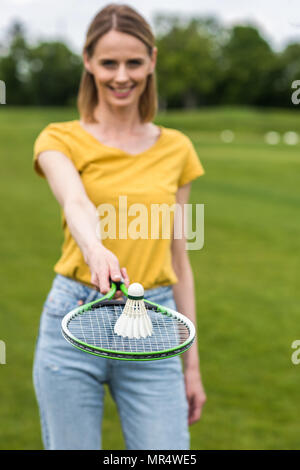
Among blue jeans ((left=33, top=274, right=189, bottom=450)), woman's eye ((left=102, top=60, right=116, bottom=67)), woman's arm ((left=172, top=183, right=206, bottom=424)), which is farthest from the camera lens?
woman's arm ((left=172, top=183, right=206, bottom=424))

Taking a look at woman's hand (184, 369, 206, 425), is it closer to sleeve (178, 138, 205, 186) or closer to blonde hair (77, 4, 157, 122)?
sleeve (178, 138, 205, 186)

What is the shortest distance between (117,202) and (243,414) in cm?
304

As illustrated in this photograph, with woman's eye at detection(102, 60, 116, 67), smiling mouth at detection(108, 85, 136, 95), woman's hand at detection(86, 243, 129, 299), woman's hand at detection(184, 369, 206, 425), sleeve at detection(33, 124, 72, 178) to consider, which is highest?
woman's eye at detection(102, 60, 116, 67)

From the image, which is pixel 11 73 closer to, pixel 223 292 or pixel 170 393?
pixel 223 292

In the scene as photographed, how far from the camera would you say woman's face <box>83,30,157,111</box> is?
2816 millimetres

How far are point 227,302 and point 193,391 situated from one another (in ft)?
15.4

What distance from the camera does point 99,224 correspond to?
2623 mm

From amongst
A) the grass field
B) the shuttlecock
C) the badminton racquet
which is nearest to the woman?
the badminton racquet

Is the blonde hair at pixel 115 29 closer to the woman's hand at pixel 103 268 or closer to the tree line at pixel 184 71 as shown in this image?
the woman's hand at pixel 103 268

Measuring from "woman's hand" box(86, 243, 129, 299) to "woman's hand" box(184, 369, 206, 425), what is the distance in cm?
100

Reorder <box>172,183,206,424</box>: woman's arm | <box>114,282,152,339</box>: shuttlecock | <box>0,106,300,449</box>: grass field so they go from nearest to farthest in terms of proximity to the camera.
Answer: <box>114,282,152,339</box>: shuttlecock → <box>172,183,206,424</box>: woman's arm → <box>0,106,300,449</box>: grass field

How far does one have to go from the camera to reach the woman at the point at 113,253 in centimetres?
276

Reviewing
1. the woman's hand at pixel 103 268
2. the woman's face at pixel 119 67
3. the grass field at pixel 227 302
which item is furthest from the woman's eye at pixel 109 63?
the grass field at pixel 227 302

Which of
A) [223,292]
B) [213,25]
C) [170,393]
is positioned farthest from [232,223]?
[213,25]
